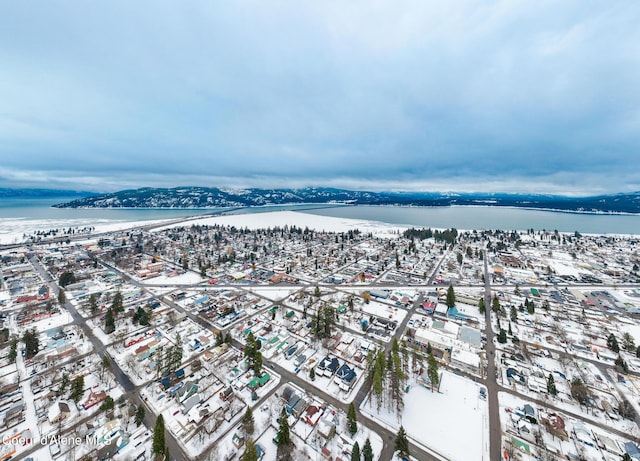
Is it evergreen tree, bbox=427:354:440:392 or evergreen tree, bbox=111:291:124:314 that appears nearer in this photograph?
evergreen tree, bbox=427:354:440:392

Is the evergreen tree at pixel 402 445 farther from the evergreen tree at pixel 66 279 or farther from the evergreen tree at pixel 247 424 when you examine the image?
the evergreen tree at pixel 66 279

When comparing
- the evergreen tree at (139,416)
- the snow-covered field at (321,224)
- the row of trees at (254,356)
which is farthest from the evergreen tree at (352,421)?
the snow-covered field at (321,224)

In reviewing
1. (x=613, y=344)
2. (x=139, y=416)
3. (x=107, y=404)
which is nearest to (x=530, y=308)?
(x=613, y=344)

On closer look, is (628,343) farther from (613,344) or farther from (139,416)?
(139,416)

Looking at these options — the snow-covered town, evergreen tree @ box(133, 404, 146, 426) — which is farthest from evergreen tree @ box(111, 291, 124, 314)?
evergreen tree @ box(133, 404, 146, 426)

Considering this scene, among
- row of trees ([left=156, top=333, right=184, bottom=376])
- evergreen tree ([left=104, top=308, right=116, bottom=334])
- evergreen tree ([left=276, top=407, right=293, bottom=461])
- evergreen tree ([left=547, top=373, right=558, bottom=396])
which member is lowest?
evergreen tree ([left=104, top=308, right=116, bottom=334])

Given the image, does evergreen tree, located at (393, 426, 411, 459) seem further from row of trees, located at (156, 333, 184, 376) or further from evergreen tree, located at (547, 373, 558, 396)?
row of trees, located at (156, 333, 184, 376)
